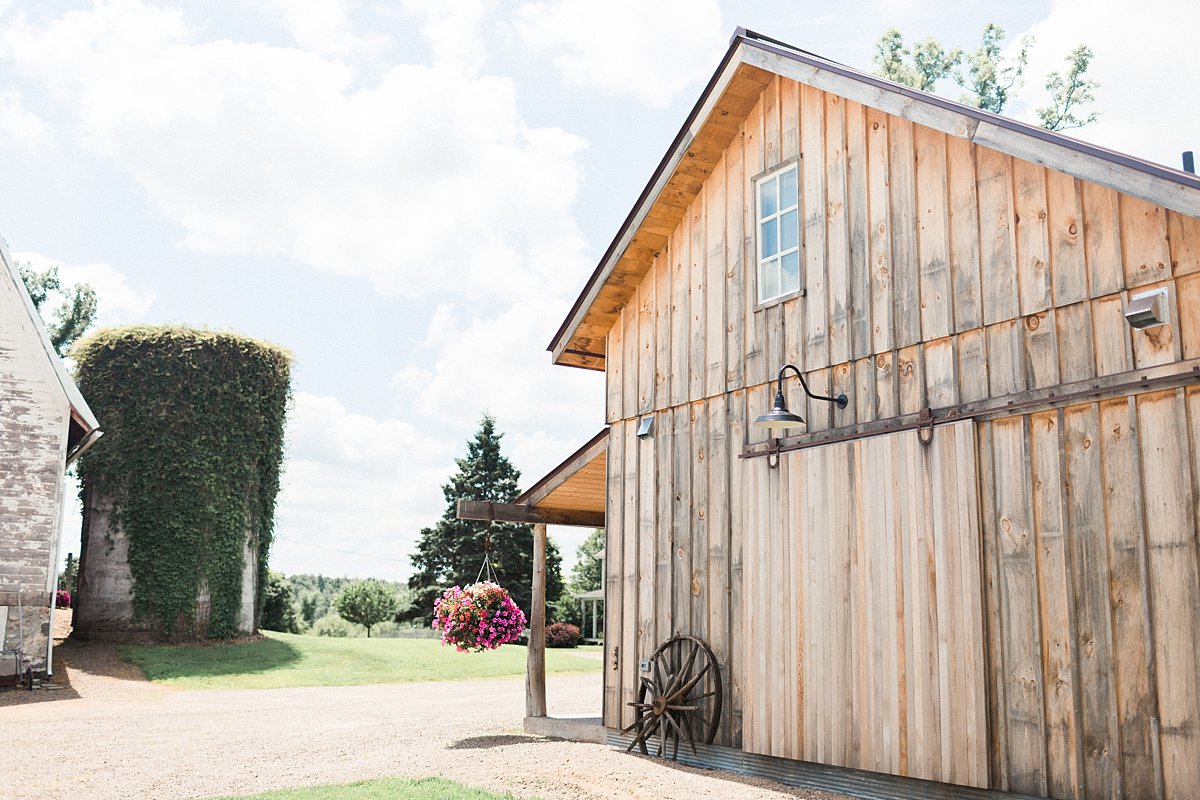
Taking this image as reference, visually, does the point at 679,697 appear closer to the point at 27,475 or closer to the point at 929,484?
the point at 929,484

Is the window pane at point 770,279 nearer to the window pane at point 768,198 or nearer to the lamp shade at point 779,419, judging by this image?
the window pane at point 768,198

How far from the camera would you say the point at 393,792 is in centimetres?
723

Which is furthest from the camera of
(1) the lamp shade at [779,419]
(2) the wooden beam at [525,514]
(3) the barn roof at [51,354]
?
(3) the barn roof at [51,354]

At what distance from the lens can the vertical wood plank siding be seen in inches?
218

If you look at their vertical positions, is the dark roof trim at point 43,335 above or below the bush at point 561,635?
above

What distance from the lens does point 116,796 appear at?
7.69m

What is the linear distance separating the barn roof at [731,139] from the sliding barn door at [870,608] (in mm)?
1863

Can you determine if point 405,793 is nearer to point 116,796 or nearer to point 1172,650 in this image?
point 116,796

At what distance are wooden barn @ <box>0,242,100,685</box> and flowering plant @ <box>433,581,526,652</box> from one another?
9.21 metres

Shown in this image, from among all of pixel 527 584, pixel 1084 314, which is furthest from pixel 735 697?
pixel 527 584

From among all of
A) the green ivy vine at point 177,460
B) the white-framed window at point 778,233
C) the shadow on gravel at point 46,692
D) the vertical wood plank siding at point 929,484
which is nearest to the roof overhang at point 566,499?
the vertical wood plank siding at point 929,484

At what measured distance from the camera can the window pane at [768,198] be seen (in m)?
8.79

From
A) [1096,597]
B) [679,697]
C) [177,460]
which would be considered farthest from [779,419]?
[177,460]

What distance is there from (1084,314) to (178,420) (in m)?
21.6
